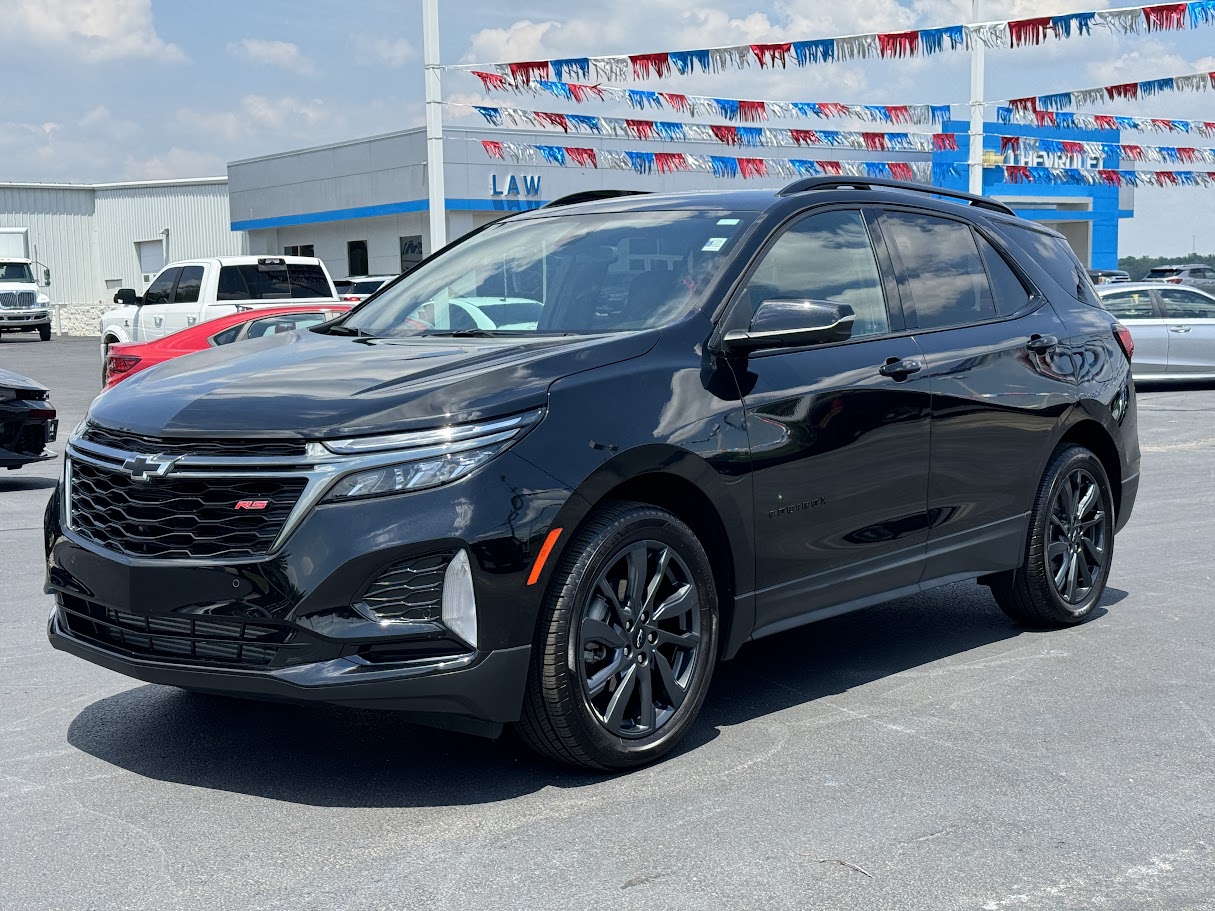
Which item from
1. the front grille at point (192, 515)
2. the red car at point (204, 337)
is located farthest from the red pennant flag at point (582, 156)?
the front grille at point (192, 515)

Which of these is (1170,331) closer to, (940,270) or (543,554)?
(940,270)

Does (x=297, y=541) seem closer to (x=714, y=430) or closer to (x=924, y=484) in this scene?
(x=714, y=430)

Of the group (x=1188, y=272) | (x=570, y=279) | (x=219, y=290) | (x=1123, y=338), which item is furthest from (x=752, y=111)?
(x=1188, y=272)

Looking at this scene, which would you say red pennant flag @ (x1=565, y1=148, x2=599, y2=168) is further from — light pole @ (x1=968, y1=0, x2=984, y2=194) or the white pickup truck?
light pole @ (x1=968, y1=0, x2=984, y2=194)

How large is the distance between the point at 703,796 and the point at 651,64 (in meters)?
17.6

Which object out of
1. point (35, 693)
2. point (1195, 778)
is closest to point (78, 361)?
point (35, 693)

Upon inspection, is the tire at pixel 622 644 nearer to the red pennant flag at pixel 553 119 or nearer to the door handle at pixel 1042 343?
the door handle at pixel 1042 343

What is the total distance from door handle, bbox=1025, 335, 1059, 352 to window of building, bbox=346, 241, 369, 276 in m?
46.5

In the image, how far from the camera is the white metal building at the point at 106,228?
65.9 m

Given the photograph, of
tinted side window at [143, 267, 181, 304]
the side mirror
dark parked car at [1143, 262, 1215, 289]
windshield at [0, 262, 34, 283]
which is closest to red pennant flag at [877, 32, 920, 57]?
tinted side window at [143, 267, 181, 304]

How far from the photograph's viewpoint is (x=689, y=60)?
21.0 meters

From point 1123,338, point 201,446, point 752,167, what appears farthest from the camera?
point 752,167

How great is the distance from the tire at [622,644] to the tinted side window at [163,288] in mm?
20163

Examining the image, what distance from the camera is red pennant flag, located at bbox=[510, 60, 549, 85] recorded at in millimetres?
20156
